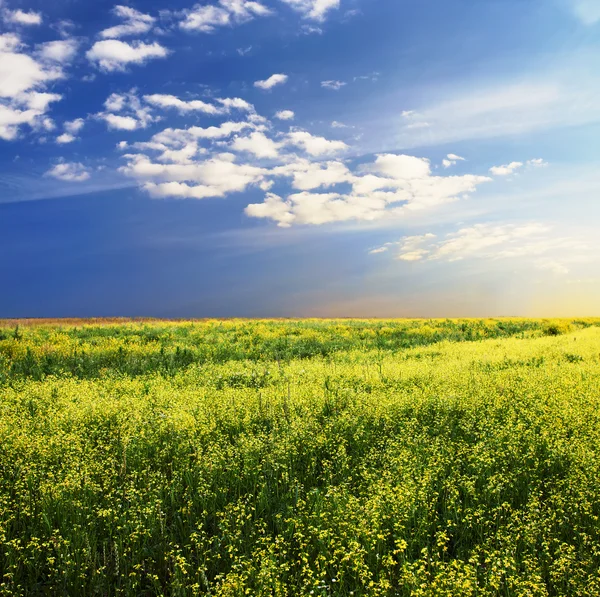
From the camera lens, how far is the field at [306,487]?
4812 mm

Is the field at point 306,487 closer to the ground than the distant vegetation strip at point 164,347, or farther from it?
closer to the ground

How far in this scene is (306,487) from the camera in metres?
6.64

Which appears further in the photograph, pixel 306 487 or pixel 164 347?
pixel 164 347

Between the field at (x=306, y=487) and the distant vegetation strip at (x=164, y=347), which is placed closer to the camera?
the field at (x=306, y=487)

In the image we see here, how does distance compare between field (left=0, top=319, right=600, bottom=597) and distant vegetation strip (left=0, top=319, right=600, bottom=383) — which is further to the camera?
distant vegetation strip (left=0, top=319, right=600, bottom=383)

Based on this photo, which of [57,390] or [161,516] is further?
[57,390]

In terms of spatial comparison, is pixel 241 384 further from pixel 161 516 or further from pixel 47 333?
pixel 47 333

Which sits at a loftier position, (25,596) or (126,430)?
(126,430)

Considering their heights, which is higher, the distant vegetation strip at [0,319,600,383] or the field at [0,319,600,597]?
the distant vegetation strip at [0,319,600,383]

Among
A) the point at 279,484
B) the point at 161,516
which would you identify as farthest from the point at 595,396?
the point at 161,516

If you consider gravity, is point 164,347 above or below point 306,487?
above

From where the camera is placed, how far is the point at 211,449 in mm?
7254

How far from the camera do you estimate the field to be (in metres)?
4.81

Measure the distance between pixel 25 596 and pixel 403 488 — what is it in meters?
4.34
